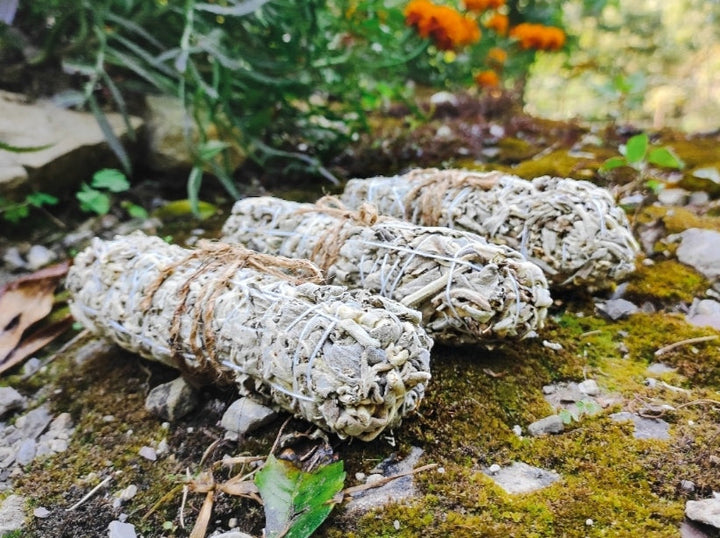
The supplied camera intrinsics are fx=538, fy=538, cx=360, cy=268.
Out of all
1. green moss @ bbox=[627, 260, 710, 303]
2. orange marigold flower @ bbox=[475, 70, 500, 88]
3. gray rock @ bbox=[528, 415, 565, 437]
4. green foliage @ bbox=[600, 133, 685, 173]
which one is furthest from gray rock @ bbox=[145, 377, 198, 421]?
orange marigold flower @ bbox=[475, 70, 500, 88]

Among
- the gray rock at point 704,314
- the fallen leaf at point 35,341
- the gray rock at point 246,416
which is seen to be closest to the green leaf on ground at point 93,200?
the fallen leaf at point 35,341

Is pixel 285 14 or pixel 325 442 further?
pixel 285 14

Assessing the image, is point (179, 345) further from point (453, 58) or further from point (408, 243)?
point (453, 58)

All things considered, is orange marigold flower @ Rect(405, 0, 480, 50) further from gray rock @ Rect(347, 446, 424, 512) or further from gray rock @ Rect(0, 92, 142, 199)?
gray rock @ Rect(347, 446, 424, 512)

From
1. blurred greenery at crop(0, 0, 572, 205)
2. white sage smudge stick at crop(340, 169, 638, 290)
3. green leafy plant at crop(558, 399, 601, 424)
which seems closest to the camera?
green leafy plant at crop(558, 399, 601, 424)

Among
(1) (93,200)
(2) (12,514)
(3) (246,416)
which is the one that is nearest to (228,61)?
(1) (93,200)

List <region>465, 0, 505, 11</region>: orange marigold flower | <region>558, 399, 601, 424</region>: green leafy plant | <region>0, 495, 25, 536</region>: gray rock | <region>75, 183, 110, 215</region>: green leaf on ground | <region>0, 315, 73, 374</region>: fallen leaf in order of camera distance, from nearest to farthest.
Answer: <region>0, 495, 25, 536</region>: gray rock < <region>558, 399, 601, 424</region>: green leafy plant < <region>0, 315, 73, 374</region>: fallen leaf < <region>75, 183, 110, 215</region>: green leaf on ground < <region>465, 0, 505, 11</region>: orange marigold flower

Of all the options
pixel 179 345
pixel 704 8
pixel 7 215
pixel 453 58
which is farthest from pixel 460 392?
pixel 704 8
